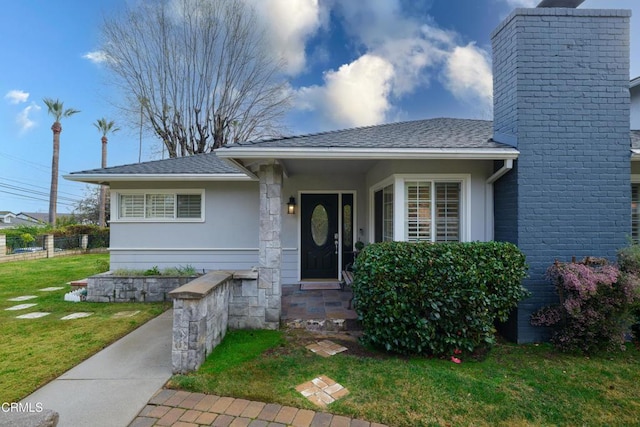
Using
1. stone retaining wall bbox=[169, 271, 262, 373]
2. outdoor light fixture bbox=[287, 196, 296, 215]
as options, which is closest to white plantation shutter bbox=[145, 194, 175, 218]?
outdoor light fixture bbox=[287, 196, 296, 215]

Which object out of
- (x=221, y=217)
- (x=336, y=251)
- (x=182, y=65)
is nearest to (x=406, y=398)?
(x=336, y=251)

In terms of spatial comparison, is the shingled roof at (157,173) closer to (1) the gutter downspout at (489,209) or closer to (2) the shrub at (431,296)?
(2) the shrub at (431,296)

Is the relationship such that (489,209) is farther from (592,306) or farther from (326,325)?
(326,325)

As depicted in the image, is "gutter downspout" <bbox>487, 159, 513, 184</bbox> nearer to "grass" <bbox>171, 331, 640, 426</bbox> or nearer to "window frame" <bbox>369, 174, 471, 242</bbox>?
Result: "window frame" <bbox>369, 174, 471, 242</bbox>

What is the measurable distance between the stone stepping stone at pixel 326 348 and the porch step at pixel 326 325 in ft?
1.32

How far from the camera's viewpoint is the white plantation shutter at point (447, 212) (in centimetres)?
498

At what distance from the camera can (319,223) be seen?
770cm

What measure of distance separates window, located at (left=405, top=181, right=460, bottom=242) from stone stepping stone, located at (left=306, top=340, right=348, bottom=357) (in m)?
1.99

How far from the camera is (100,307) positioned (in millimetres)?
6242

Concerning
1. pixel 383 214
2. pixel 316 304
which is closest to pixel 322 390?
pixel 316 304

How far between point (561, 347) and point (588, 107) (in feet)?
11.7

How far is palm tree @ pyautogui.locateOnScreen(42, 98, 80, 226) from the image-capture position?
66.9 feet

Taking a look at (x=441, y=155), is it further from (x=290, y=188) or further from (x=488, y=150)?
(x=290, y=188)

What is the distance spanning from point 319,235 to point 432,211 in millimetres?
3355
